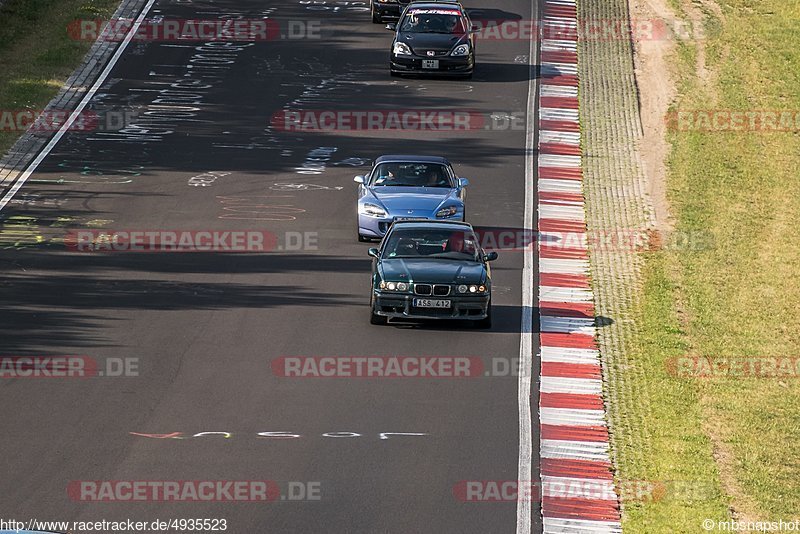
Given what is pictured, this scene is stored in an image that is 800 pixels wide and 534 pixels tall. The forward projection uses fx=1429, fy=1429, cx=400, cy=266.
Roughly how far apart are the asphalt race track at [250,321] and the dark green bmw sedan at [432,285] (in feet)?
1.01

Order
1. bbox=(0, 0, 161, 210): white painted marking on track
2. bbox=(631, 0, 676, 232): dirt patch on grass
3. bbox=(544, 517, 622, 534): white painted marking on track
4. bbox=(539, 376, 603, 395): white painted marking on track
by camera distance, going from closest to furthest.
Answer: bbox=(544, 517, 622, 534): white painted marking on track < bbox=(539, 376, 603, 395): white painted marking on track < bbox=(0, 0, 161, 210): white painted marking on track < bbox=(631, 0, 676, 232): dirt patch on grass

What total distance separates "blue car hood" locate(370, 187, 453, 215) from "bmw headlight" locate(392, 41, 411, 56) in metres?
12.5

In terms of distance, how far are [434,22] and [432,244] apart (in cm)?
1803

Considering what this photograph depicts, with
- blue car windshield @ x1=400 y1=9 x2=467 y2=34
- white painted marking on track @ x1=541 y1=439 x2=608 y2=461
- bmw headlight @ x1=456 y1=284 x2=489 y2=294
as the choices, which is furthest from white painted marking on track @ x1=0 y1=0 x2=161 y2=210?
white painted marking on track @ x1=541 y1=439 x2=608 y2=461

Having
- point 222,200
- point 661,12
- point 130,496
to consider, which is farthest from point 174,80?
point 130,496

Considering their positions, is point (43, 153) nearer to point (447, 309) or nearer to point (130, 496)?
point (447, 309)

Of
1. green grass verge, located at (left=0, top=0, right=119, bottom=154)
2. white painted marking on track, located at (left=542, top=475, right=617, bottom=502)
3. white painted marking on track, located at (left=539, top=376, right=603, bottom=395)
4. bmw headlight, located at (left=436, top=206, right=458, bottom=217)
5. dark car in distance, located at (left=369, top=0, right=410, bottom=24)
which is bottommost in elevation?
green grass verge, located at (left=0, top=0, right=119, bottom=154)

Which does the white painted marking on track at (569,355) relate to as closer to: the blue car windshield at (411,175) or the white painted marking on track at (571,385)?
the white painted marking on track at (571,385)

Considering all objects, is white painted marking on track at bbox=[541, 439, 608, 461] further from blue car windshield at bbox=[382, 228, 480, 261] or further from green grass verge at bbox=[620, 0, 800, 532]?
Result: blue car windshield at bbox=[382, 228, 480, 261]

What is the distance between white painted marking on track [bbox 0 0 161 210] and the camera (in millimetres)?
28359

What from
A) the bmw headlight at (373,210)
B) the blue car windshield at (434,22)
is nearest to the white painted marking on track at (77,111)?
the bmw headlight at (373,210)

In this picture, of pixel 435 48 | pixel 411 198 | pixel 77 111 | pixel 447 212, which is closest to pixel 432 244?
pixel 447 212

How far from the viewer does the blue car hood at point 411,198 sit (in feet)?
82.1

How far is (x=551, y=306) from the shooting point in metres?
22.3
